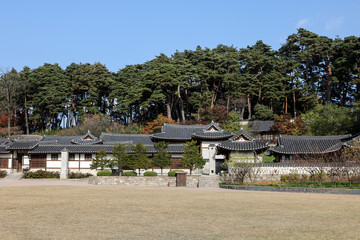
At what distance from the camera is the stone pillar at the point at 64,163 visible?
38188 millimetres

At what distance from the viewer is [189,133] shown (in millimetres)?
44906

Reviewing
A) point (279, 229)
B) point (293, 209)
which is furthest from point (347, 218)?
point (279, 229)

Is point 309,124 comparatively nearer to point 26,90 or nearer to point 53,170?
point 53,170

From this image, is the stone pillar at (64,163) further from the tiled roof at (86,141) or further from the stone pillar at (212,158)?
the stone pillar at (212,158)

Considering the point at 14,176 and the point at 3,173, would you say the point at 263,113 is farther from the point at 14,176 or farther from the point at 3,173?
the point at 3,173

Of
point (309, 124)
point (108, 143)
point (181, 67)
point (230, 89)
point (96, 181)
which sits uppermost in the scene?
point (181, 67)

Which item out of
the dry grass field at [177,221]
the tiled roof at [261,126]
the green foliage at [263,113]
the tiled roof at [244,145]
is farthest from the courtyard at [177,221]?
the green foliage at [263,113]

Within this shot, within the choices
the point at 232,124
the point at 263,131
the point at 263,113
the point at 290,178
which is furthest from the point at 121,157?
the point at 263,113

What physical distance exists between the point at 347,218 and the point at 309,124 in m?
37.1

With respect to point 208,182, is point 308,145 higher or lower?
higher

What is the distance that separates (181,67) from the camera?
61.2 metres

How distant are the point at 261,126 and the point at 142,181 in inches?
1159

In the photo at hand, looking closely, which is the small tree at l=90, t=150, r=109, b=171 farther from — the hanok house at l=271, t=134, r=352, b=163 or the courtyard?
the courtyard

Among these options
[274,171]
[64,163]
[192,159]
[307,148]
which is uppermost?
[307,148]
